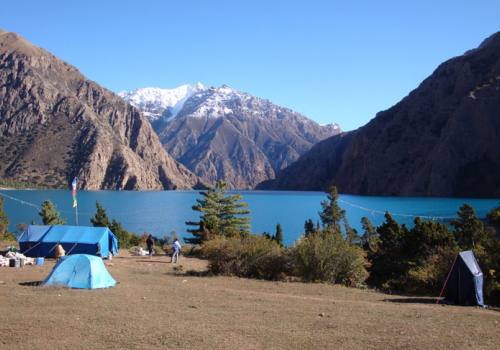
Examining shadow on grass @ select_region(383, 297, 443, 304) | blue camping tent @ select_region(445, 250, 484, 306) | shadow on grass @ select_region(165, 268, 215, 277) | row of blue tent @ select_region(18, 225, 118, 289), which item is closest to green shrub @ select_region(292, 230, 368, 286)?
shadow on grass @ select_region(165, 268, 215, 277)

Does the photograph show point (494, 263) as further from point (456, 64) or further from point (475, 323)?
point (456, 64)

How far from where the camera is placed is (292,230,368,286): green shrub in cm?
2181

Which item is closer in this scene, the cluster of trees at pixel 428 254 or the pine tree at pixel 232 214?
the cluster of trees at pixel 428 254

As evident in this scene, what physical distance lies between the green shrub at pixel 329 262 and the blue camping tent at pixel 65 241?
12.6 meters

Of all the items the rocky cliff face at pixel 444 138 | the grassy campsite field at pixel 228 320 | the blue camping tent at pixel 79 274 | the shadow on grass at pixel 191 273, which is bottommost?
the shadow on grass at pixel 191 273

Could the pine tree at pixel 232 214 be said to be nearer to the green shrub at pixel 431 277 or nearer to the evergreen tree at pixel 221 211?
the evergreen tree at pixel 221 211

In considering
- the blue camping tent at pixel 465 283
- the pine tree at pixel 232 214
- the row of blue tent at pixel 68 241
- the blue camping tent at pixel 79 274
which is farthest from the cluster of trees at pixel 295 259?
the pine tree at pixel 232 214

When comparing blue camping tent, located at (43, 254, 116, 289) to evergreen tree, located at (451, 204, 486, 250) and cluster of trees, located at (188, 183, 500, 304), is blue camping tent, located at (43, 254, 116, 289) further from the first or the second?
evergreen tree, located at (451, 204, 486, 250)

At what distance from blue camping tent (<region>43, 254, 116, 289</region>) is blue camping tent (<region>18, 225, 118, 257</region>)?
11.7m

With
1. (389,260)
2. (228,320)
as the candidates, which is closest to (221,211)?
(389,260)

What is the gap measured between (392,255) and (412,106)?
6535 inches

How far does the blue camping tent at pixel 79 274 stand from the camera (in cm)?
1688

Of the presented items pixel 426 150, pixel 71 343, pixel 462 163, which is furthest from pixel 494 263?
pixel 426 150

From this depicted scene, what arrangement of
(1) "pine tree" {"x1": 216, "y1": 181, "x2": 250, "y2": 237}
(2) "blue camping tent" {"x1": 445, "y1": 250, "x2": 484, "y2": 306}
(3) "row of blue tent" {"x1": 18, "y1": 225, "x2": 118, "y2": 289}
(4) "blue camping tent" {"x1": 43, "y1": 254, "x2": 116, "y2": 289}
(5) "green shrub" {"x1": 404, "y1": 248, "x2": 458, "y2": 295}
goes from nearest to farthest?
(2) "blue camping tent" {"x1": 445, "y1": 250, "x2": 484, "y2": 306}
(4) "blue camping tent" {"x1": 43, "y1": 254, "x2": 116, "y2": 289}
(5) "green shrub" {"x1": 404, "y1": 248, "x2": 458, "y2": 295}
(3) "row of blue tent" {"x1": 18, "y1": 225, "x2": 118, "y2": 289}
(1) "pine tree" {"x1": 216, "y1": 181, "x2": 250, "y2": 237}
